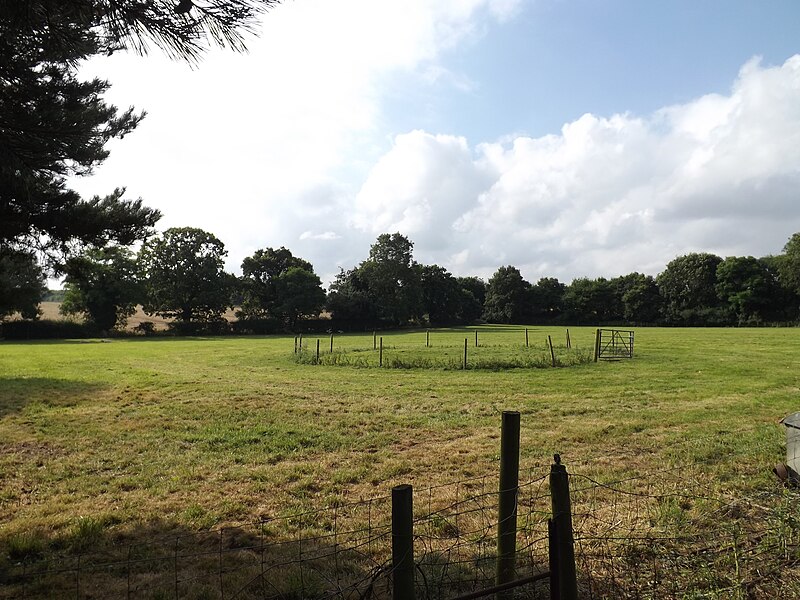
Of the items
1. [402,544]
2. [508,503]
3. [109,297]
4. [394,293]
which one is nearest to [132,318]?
[109,297]

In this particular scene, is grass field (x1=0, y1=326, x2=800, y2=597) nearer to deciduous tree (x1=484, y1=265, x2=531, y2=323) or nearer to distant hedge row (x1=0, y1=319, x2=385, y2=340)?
distant hedge row (x1=0, y1=319, x2=385, y2=340)

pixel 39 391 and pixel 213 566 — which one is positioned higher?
pixel 213 566

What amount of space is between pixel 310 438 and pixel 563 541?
662 centimetres

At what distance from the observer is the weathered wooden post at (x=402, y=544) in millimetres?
2438

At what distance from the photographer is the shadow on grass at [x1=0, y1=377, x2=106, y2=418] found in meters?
12.4

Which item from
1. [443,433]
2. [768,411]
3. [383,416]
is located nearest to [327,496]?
[443,433]

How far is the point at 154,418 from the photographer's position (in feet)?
34.5

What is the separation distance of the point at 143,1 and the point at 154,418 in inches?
370

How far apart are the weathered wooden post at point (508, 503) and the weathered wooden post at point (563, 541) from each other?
22.6 inches

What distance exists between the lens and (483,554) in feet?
14.2

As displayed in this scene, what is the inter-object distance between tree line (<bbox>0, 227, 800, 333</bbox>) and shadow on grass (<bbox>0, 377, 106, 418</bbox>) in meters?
33.1

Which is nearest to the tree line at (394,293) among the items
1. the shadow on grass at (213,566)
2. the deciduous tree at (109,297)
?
the deciduous tree at (109,297)

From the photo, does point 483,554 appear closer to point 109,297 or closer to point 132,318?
point 109,297

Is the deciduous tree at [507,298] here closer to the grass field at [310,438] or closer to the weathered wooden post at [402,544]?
the grass field at [310,438]
